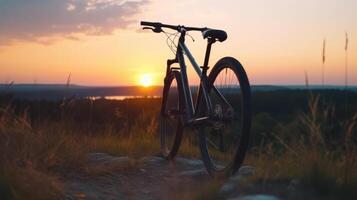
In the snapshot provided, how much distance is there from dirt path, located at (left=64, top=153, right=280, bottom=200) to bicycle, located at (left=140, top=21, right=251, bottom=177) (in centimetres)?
19

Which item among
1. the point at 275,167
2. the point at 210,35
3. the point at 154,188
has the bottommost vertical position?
the point at 154,188

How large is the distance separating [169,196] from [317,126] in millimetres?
1340

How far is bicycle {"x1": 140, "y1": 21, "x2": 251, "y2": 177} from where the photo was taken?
166 inches

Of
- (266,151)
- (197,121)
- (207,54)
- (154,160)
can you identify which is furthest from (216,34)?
(154,160)

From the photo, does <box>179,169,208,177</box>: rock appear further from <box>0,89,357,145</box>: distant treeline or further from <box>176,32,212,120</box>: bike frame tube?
<box>0,89,357,145</box>: distant treeline

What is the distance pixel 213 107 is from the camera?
4797mm

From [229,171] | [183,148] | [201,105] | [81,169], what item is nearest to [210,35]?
[201,105]

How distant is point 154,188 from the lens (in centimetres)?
466

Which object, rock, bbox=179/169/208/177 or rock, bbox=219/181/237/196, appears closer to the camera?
rock, bbox=219/181/237/196

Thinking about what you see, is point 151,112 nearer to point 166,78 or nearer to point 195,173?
point 166,78

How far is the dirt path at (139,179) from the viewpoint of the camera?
4164 millimetres

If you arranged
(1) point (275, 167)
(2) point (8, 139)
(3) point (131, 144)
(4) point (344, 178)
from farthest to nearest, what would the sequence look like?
(3) point (131, 144) → (2) point (8, 139) → (1) point (275, 167) → (4) point (344, 178)

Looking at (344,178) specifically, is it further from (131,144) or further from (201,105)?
(131,144)

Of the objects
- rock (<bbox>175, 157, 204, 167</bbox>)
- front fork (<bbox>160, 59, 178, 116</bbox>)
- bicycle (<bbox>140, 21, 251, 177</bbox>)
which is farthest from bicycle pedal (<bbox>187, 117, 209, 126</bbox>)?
front fork (<bbox>160, 59, 178, 116</bbox>)
